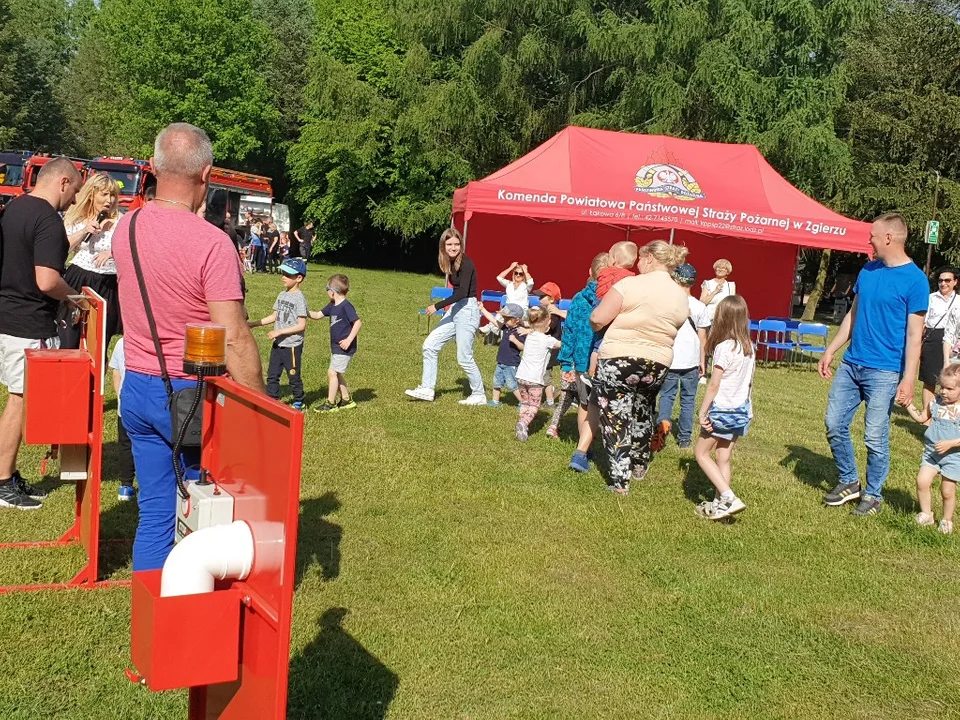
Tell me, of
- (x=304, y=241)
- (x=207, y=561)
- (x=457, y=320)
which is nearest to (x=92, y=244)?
(x=457, y=320)

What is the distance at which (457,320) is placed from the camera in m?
10.3

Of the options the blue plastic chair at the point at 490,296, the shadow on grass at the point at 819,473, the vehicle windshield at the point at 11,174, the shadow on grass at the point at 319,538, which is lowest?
the shadow on grass at the point at 819,473

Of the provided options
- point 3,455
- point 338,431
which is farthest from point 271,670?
point 338,431

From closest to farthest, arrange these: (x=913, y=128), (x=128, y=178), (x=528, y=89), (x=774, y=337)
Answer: (x=774, y=337)
(x=128, y=178)
(x=528, y=89)
(x=913, y=128)

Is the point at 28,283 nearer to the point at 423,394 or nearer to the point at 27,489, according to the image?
the point at 27,489

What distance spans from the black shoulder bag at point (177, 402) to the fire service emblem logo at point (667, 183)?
14433 millimetres

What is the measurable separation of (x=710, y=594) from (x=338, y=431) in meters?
4.23

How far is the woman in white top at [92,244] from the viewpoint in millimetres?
6656

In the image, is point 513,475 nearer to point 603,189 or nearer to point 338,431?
point 338,431

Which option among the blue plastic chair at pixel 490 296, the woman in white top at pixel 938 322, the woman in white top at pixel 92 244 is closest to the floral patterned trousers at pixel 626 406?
the woman in white top at pixel 92 244

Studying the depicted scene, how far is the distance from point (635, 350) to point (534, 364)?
2.32m

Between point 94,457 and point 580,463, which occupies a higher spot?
point 94,457

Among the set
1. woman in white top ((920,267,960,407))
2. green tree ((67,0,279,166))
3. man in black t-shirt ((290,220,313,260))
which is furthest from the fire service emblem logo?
green tree ((67,0,279,166))

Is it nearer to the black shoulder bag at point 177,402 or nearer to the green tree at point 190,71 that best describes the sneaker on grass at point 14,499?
the black shoulder bag at point 177,402
